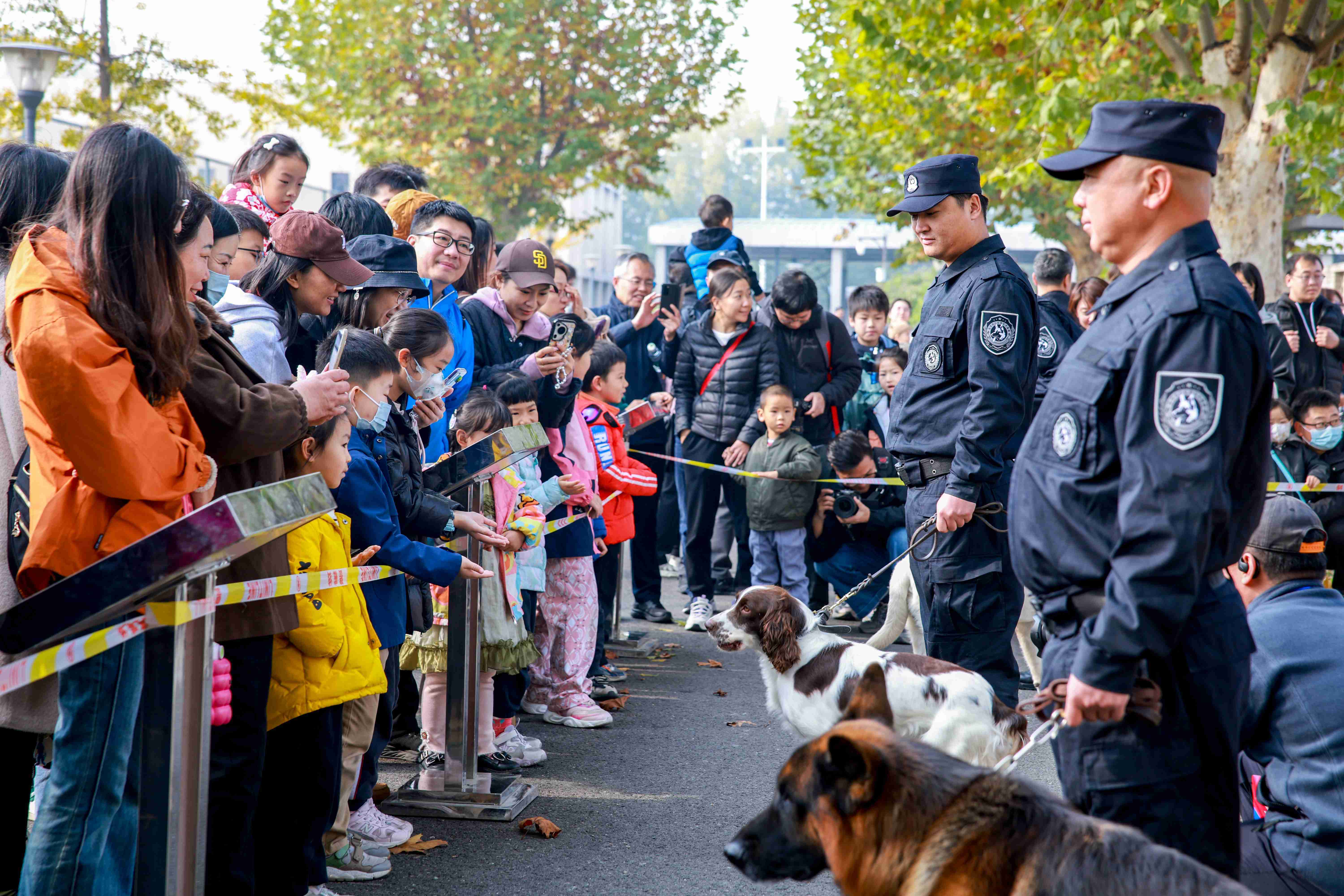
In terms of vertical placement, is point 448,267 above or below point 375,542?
above

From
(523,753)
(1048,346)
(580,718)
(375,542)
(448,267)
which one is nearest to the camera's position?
(375,542)

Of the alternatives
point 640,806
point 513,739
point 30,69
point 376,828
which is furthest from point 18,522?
point 30,69

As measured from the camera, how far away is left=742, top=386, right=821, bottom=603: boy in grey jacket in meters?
8.53

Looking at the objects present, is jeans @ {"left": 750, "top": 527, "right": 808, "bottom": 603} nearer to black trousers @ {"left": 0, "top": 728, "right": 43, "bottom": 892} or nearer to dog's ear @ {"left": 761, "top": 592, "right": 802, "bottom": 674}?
dog's ear @ {"left": 761, "top": 592, "right": 802, "bottom": 674}

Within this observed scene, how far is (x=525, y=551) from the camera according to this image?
18.1 ft

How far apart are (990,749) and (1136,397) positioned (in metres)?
2.48

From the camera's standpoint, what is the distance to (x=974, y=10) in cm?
1241

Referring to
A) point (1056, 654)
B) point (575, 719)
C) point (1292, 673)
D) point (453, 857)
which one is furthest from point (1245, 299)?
point (575, 719)

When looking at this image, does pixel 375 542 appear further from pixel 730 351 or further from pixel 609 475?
pixel 730 351

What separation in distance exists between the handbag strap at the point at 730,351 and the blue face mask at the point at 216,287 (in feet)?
16.0

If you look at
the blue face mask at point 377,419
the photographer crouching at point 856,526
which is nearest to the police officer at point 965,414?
the blue face mask at point 377,419

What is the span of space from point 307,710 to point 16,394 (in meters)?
1.20

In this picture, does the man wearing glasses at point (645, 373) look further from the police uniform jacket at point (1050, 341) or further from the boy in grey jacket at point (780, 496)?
the police uniform jacket at point (1050, 341)

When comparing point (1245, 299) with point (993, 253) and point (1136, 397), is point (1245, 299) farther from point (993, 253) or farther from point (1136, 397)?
point (993, 253)
